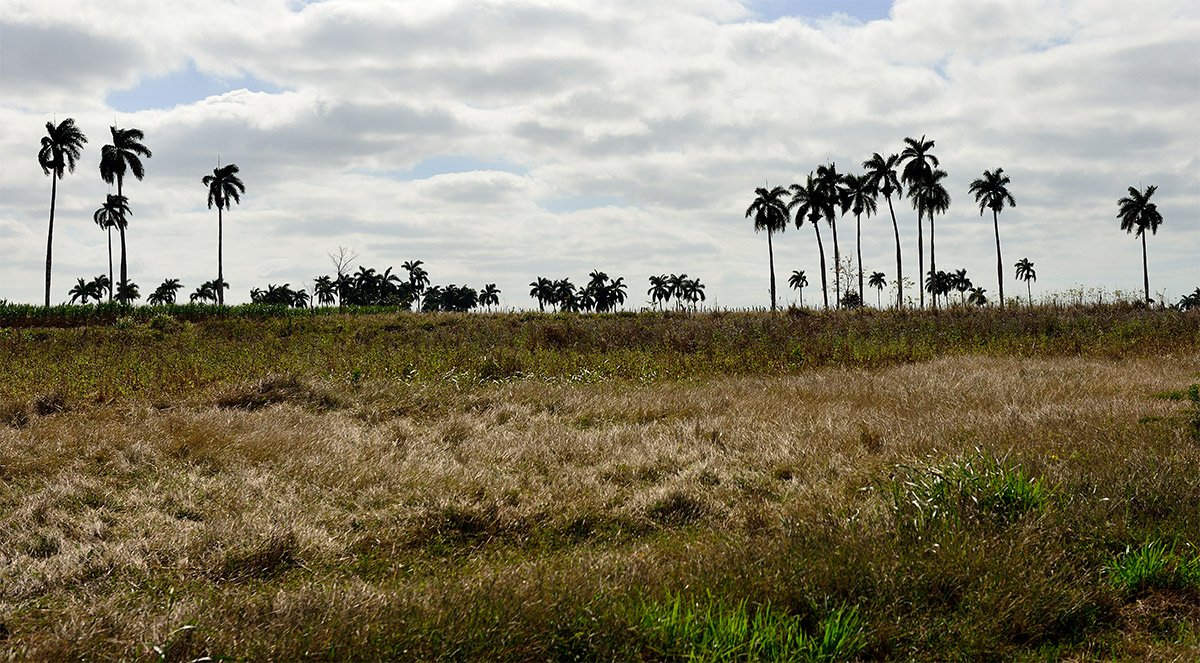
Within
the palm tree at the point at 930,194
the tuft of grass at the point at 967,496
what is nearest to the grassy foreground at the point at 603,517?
the tuft of grass at the point at 967,496

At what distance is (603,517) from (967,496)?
Result: 8.05ft

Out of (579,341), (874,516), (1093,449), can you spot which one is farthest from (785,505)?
(579,341)

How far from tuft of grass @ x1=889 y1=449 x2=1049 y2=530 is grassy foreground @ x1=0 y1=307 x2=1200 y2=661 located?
0.08 feet

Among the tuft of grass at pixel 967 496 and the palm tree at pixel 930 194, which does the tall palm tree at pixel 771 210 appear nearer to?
the palm tree at pixel 930 194

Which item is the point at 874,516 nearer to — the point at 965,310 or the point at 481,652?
the point at 481,652

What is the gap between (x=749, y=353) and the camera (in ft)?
53.6

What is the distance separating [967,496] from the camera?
16.2 ft

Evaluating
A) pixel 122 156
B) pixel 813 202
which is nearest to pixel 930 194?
pixel 813 202

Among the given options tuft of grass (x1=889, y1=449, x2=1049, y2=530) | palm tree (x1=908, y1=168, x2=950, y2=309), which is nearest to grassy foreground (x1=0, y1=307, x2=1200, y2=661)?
tuft of grass (x1=889, y1=449, x2=1049, y2=530)

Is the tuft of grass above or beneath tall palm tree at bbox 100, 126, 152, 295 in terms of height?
beneath

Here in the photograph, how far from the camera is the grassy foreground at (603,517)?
3.56m

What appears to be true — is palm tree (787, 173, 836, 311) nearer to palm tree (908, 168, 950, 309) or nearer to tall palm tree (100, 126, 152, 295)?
palm tree (908, 168, 950, 309)

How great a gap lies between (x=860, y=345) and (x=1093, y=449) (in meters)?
10.8

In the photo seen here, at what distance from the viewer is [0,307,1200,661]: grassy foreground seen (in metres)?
3.56
